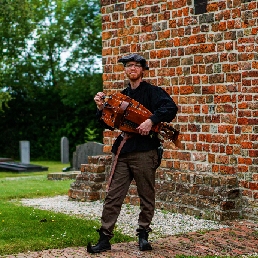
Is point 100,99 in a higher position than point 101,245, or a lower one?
higher

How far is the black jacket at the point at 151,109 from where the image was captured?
6770 mm

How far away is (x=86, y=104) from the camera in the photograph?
28000 millimetres

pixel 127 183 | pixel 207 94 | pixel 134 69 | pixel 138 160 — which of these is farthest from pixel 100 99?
pixel 207 94

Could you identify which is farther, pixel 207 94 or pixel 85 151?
pixel 85 151

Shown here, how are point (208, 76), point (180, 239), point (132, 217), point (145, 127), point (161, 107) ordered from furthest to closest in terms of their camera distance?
point (208, 76) < point (132, 217) < point (180, 239) < point (161, 107) < point (145, 127)

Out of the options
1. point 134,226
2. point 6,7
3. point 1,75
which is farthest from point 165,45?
point 1,75

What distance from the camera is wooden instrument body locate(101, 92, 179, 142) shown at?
681cm

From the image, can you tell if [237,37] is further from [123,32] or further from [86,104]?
[86,104]

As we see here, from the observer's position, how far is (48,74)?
32.0 metres

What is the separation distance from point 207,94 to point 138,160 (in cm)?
271

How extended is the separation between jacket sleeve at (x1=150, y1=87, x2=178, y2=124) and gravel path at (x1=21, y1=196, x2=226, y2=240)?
1.56 meters

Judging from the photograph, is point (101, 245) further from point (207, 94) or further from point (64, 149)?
point (64, 149)

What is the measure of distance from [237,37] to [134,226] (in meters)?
2.83

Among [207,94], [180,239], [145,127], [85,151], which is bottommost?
[180,239]
